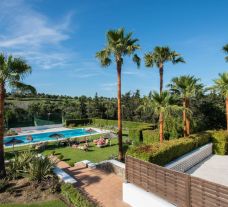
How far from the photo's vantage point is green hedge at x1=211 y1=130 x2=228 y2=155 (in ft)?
52.2

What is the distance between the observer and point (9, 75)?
10.4 meters

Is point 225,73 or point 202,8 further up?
point 202,8

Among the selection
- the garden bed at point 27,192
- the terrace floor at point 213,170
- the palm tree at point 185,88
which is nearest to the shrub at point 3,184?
the garden bed at point 27,192

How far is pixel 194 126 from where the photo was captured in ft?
61.1

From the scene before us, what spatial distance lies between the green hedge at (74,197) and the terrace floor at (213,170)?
6825mm

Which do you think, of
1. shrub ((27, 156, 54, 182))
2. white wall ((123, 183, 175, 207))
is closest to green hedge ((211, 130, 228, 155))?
white wall ((123, 183, 175, 207))

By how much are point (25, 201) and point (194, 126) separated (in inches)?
583

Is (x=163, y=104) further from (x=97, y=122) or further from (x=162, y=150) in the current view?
(x=97, y=122)

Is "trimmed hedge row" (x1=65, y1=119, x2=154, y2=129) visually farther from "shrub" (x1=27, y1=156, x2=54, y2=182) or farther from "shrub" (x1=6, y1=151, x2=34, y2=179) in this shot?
"shrub" (x1=27, y1=156, x2=54, y2=182)

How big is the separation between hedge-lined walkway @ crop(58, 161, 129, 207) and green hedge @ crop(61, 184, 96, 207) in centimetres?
82

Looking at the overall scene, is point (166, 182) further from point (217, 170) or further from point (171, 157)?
point (217, 170)

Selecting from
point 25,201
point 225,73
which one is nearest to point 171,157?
point 25,201

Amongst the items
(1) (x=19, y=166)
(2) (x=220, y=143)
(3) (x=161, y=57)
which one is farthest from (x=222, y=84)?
(1) (x=19, y=166)

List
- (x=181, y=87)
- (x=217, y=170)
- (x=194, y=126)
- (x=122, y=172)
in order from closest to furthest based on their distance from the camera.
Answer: (x=122, y=172), (x=217, y=170), (x=181, y=87), (x=194, y=126)
